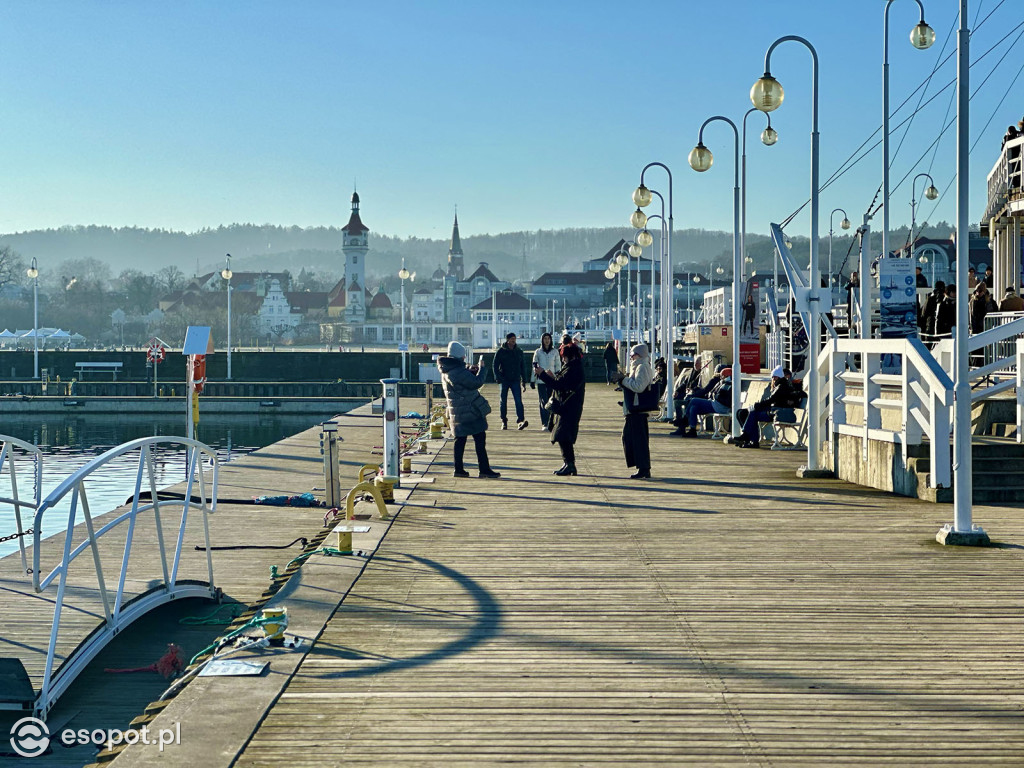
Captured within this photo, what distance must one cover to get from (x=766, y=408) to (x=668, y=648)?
44.7ft

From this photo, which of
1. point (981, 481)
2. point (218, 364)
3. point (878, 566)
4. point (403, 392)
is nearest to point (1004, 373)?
point (981, 481)

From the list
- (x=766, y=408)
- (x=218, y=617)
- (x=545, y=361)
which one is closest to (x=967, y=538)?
(x=218, y=617)

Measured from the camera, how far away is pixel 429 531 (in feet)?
35.8

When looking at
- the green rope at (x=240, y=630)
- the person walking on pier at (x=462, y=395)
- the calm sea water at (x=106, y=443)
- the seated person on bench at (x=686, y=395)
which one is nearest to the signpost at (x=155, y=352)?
the calm sea water at (x=106, y=443)

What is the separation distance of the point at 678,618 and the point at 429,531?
13.3 ft

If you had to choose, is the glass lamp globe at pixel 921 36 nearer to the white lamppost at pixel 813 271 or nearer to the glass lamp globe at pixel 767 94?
the white lamppost at pixel 813 271

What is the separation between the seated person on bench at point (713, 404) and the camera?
22656 mm

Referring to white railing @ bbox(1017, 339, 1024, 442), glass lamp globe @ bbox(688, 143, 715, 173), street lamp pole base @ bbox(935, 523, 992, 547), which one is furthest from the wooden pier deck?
glass lamp globe @ bbox(688, 143, 715, 173)

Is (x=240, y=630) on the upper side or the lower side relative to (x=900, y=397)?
lower

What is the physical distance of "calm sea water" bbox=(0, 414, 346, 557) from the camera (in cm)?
2723

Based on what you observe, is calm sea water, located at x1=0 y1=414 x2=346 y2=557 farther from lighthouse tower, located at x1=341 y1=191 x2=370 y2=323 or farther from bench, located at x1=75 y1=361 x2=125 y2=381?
lighthouse tower, located at x1=341 y1=191 x2=370 y2=323

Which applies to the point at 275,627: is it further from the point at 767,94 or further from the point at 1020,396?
the point at 767,94

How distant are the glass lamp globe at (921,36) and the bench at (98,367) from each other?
70.7 meters

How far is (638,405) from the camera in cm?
1484
